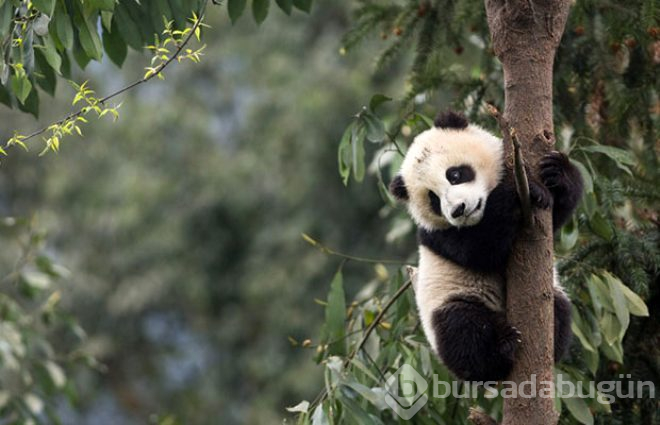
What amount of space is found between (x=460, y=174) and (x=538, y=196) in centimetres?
51

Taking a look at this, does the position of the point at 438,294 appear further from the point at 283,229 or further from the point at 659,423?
the point at 283,229

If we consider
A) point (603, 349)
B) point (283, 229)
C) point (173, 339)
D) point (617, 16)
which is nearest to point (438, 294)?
point (603, 349)

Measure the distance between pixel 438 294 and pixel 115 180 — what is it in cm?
1020

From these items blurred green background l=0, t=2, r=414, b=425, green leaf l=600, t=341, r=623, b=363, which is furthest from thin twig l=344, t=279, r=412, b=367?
blurred green background l=0, t=2, r=414, b=425

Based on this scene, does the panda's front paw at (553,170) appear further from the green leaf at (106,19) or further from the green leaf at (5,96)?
the green leaf at (5,96)

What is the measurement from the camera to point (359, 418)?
368cm

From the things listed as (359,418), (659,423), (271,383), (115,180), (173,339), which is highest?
(359,418)

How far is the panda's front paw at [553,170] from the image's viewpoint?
3.24 m

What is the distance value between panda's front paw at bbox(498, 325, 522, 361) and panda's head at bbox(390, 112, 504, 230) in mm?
402

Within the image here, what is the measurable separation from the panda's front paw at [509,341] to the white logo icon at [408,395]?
0.64 meters

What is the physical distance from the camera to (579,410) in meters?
3.77

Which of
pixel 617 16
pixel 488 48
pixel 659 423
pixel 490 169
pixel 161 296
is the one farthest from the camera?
pixel 161 296

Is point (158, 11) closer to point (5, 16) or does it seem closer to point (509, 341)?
point (5, 16)

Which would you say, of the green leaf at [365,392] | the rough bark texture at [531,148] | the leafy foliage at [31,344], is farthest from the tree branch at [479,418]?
the leafy foliage at [31,344]
